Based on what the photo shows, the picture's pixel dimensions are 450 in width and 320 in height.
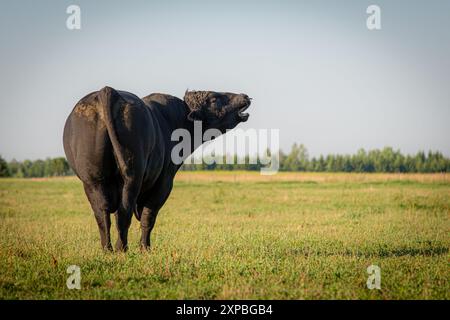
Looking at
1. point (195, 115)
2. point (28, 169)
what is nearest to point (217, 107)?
point (195, 115)

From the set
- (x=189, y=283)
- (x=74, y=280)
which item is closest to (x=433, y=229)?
(x=189, y=283)

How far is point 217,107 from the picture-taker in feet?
32.2

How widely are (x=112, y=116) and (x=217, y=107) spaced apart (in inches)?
114

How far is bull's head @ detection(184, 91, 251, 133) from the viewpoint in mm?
9773

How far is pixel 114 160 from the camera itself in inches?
300

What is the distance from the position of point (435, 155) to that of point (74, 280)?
97872 millimetres

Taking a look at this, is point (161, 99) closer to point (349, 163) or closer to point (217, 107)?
point (217, 107)

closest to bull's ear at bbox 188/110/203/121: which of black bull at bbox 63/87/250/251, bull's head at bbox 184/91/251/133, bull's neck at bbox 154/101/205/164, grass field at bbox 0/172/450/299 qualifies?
bull's head at bbox 184/91/251/133

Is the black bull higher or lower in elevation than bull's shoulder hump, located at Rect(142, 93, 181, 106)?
lower

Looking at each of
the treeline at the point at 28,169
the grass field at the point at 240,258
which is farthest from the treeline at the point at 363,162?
the grass field at the point at 240,258

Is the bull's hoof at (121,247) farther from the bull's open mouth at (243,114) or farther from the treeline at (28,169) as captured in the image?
the treeline at (28,169)

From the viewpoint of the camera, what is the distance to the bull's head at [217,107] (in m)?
9.77

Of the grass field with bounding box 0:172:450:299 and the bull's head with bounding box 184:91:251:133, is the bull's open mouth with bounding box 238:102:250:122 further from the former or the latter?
the grass field with bounding box 0:172:450:299
